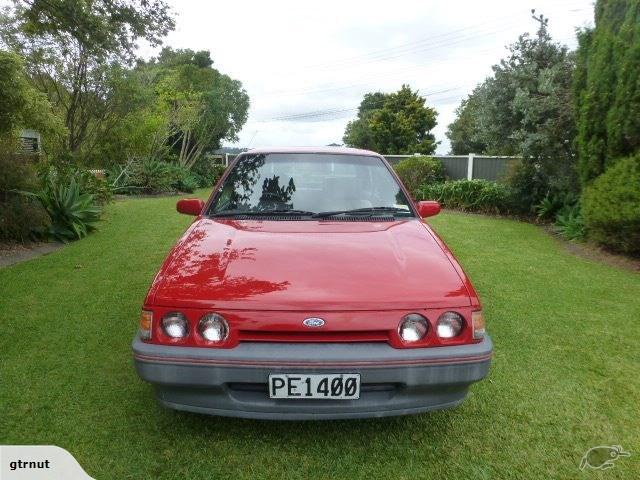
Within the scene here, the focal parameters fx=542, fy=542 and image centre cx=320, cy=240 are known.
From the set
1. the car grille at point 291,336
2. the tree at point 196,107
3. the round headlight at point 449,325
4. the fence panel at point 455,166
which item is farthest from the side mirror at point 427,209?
the tree at point 196,107

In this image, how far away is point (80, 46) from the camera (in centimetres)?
1330

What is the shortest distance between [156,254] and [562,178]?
8052 millimetres

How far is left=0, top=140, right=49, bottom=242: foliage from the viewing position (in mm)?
7715

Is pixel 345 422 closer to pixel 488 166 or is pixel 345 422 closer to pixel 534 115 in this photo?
pixel 534 115

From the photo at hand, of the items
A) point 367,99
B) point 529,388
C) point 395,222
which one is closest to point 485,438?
point 529,388

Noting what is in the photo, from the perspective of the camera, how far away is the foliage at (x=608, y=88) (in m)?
7.45

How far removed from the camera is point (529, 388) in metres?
3.40

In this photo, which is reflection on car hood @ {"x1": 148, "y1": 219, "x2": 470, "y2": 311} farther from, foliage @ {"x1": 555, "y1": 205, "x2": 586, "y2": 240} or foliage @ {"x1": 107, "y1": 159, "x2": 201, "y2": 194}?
foliage @ {"x1": 107, "y1": 159, "x2": 201, "y2": 194}

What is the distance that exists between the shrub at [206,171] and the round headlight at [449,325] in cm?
2312

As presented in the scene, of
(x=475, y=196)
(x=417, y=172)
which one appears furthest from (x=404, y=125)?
(x=475, y=196)

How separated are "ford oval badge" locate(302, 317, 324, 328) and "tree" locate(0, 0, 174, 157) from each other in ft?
25.5

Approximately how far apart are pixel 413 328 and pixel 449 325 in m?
0.18

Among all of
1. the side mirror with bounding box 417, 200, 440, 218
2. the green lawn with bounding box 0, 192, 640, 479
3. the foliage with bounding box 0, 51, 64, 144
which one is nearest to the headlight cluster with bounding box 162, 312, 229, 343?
the green lawn with bounding box 0, 192, 640, 479

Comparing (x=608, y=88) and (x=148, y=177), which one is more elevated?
(x=608, y=88)
